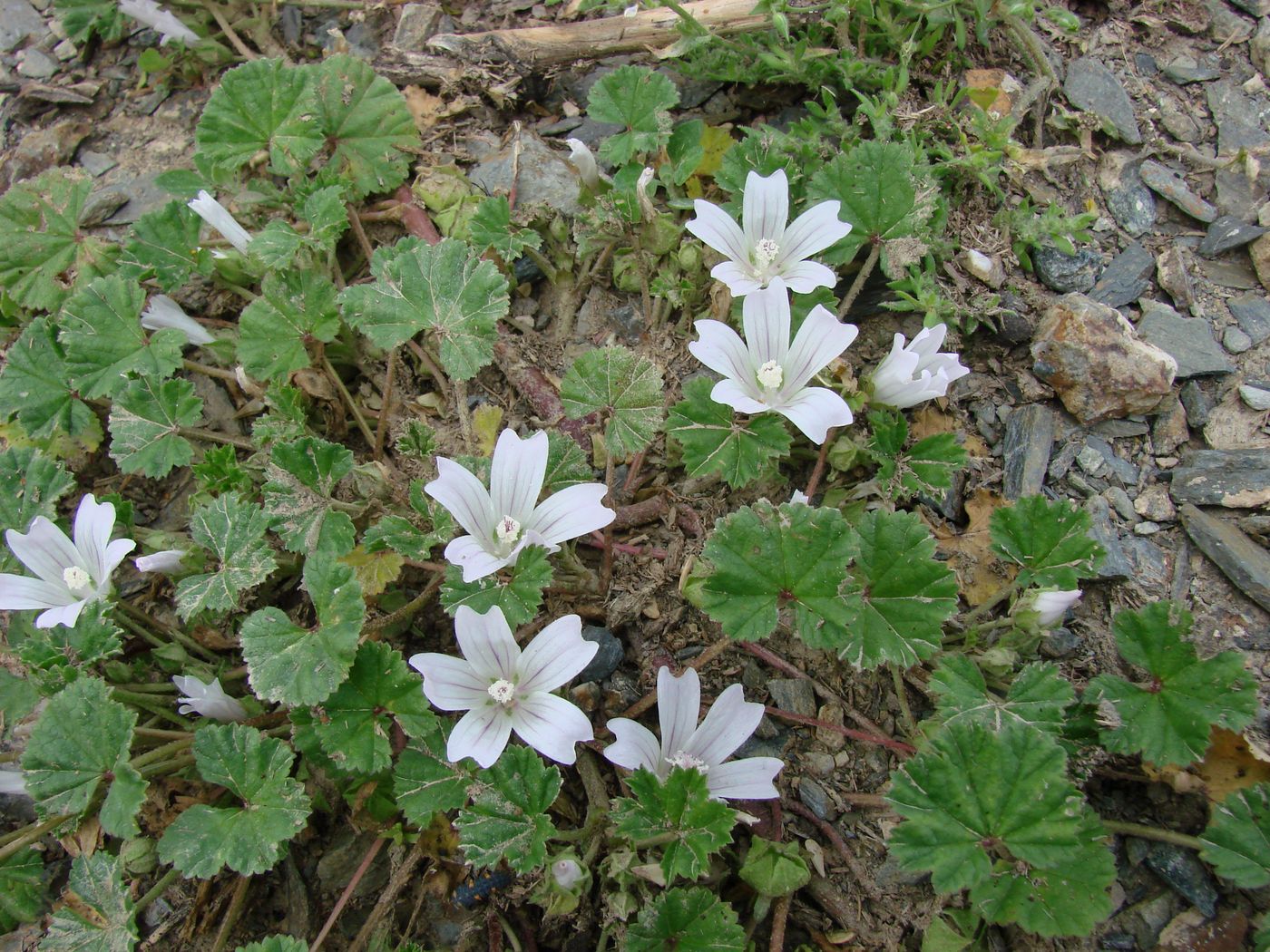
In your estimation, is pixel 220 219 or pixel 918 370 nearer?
pixel 918 370

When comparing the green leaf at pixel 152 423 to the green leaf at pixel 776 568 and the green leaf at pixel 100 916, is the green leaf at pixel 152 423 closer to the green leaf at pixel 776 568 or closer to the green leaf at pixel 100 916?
the green leaf at pixel 100 916

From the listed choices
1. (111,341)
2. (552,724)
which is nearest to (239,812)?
(552,724)

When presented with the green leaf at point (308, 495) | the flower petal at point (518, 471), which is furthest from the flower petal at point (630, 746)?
the green leaf at point (308, 495)

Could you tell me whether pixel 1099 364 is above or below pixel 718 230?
below

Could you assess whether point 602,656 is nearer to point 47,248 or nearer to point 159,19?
point 47,248

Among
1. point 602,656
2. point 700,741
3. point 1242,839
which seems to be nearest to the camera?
point 1242,839

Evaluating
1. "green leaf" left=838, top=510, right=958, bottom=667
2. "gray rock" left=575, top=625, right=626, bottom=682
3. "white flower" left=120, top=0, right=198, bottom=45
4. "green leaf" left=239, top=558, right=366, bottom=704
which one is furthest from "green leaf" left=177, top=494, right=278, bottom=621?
"white flower" left=120, top=0, right=198, bottom=45

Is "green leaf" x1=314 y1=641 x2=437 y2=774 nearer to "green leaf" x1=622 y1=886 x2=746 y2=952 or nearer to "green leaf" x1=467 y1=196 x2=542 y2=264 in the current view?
"green leaf" x1=622 y1=886 x2=746 y2=952
